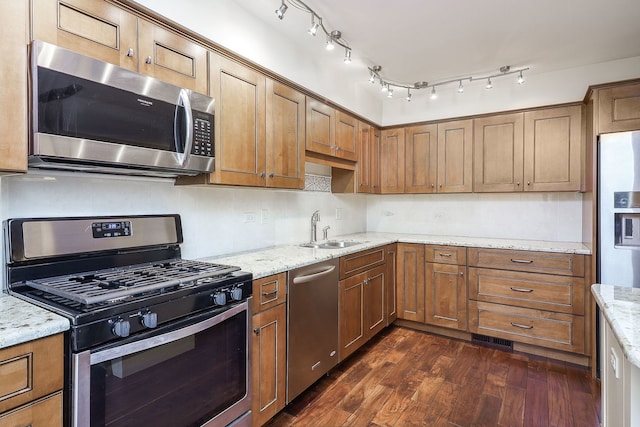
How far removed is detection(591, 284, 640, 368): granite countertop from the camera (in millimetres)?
903

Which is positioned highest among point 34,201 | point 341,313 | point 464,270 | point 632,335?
point 34,201

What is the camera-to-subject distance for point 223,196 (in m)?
2.36

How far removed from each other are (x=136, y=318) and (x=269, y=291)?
78cm

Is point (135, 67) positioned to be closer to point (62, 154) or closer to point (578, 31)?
point (62, 154)

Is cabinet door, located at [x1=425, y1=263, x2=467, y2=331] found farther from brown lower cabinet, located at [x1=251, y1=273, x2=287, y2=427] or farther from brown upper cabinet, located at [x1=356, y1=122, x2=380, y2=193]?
brown lower cabinet, located at [x1=251, y1=273, x2=287, y2=427]

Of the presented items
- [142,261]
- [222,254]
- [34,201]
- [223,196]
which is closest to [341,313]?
[222,254]

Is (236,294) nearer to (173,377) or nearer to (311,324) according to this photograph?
(173,377)

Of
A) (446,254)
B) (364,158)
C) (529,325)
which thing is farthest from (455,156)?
(529,325)

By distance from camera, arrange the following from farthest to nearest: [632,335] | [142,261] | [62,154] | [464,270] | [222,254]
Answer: [464,270] → [222,254] → [142,261] → [62,154] → [632,335]

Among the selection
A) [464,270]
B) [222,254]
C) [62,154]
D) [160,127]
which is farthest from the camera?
[464,270]

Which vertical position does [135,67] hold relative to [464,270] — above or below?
above

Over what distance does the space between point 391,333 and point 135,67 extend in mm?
3119

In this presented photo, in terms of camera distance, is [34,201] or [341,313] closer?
[34,201]

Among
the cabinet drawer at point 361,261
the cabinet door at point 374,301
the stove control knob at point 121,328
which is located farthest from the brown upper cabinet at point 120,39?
the cabinet door at point 374,301
